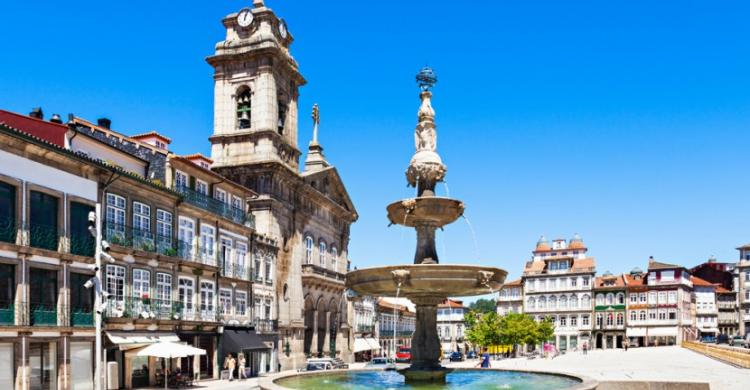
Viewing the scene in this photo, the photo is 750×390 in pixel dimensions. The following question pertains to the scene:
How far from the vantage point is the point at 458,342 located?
121 m

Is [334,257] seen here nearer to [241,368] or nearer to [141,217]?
[241,368]

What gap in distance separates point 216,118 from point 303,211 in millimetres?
8785

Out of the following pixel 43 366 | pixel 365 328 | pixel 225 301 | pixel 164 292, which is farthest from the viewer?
pixel 365 328

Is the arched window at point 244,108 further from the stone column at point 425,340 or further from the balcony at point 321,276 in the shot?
the stone column at point 425,340

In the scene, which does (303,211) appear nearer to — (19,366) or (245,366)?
(245,366)

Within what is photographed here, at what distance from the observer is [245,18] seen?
179 ft

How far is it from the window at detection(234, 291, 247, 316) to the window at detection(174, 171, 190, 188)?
25.2ft

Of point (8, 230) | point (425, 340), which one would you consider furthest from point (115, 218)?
point (425, 340)

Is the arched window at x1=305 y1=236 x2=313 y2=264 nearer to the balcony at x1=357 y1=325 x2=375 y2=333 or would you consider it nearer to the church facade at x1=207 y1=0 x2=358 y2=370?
the church facade at x1=207 y1=0 x2=358 y2=370

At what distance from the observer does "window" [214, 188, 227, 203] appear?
4450cm

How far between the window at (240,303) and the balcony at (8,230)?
61.7ft

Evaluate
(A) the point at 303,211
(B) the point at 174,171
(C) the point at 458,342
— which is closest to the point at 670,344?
(C) the point at 458,342

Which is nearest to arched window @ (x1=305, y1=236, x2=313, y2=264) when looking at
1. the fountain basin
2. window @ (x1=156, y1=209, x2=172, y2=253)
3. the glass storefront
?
window @ (x1=156, y1=209, x2=172, y2=253)

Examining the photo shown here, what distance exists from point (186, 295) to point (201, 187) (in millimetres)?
6410
